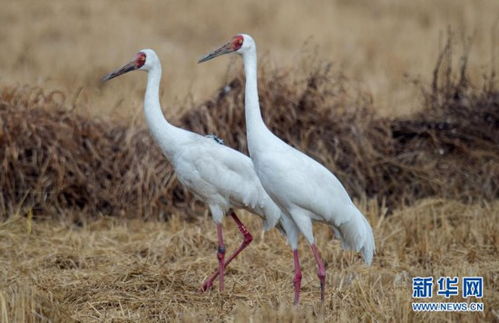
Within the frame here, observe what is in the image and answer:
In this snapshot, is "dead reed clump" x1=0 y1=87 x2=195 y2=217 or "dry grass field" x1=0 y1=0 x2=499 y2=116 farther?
"dry grass field" x1=0 y1=0 x2=499 y2=116

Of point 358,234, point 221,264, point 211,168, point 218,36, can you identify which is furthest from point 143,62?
point 218,36

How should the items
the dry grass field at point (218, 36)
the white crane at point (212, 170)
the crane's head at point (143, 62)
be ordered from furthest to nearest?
the dry grass field at point (218, 36)
the crane's head at point (143, 62)
the white crane at point (212, 170)

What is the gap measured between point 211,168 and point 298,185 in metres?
1.23

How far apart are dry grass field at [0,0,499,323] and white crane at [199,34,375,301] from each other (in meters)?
0.41

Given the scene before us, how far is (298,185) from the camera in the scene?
21.3ft

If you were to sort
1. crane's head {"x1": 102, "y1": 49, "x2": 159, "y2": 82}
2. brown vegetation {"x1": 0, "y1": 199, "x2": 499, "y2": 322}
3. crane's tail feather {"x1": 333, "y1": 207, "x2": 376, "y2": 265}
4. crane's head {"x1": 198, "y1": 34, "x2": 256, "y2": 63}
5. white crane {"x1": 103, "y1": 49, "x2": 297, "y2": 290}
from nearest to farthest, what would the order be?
1. brown vegetation {"x1": 0, "y1": 199, "x2": 499, "y2": 322}
2. crane's tail feather {"x1": 333, "y1": 207, "x2": 376, "y2": 265}
3. crane's head {"x1": 198, "y1": 34, "x2": 256, "y2": 63}
4. white crane {"x1": 103, "y1": 49, "x2": 297, "y2": 290}
5. crane's head {"x1": 102, "y1": 49, "x2": 159, "y2": 82}

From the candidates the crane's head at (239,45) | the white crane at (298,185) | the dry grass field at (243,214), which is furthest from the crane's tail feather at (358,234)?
the crane's head at (239,45)

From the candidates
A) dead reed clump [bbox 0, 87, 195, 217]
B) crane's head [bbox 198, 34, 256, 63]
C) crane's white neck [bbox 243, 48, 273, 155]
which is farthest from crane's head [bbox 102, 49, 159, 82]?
dead reed clump [bbox 0, 87, 195, 217]

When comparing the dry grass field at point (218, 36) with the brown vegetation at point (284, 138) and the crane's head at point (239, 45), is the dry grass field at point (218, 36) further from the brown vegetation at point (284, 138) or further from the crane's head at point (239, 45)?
the crane's head at point (239, 45)

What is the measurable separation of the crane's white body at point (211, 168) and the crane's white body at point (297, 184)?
2.39 ft

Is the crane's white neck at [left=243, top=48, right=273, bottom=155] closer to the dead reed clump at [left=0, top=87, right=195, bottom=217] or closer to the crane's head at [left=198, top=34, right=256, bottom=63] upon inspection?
the crane's head at [left=198, top=34, right=256, bottom=63]

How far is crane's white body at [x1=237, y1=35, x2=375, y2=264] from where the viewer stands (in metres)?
6.49

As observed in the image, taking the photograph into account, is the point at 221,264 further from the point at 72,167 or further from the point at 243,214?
the point at 72,167

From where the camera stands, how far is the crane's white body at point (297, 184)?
6488mm
